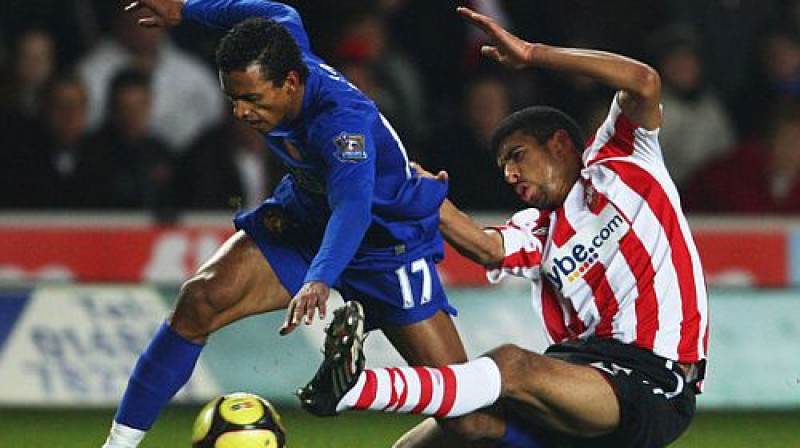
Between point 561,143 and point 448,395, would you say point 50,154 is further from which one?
point 448,395

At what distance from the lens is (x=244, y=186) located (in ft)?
33.7

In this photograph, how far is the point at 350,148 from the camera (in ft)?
19.0

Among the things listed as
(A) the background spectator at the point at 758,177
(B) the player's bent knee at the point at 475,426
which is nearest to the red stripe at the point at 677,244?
(B) the player's bent knee at the point at 475,426

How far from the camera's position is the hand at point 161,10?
6590 millimetres

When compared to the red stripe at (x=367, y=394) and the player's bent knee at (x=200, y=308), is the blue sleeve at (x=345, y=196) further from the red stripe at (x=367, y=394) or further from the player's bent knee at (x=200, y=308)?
the player's bent knee at (x=200, y=308)

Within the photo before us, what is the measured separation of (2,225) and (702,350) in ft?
16.5

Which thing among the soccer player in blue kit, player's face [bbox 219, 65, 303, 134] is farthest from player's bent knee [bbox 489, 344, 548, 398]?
player's face [bbox 219, 65, 303, 134]

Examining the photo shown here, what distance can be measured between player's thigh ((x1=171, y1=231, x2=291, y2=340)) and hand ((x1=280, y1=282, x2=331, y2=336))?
3.32 ft

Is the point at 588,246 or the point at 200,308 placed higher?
the point at 588,246

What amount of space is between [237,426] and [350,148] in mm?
1029

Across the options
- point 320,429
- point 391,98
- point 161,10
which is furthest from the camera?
point 391,98

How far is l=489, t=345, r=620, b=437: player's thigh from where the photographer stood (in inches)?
223

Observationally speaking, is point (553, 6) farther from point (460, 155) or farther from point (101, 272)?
point (101, 272)

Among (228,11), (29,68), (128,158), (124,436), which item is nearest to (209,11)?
(228,11)
